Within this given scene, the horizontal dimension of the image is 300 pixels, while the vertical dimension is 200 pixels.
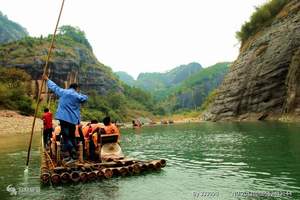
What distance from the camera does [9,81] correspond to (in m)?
87.8

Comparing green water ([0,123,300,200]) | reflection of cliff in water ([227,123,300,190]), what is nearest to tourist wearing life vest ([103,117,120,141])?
green water ([0,123,300,200])

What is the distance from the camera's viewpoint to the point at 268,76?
68.1m

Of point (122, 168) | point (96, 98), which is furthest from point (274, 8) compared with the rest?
point (96, 98)

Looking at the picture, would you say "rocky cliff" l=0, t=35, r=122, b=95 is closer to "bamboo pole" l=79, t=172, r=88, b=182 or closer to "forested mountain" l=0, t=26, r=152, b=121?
"forested mountain" l=0, t=26, r=152, b=121

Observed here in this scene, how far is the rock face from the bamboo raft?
151 ft

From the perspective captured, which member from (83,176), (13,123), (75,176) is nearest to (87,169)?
(83,176)

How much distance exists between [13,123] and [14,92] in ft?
69.6

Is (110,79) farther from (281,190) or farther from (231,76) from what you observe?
(281,190)

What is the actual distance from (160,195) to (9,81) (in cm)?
8294

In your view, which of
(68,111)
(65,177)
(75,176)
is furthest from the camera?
(68,111)

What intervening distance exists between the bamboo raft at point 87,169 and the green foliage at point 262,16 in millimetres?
70132

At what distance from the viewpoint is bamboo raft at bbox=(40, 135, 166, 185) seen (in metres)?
14.0

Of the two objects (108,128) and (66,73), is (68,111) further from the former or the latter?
(66,73)

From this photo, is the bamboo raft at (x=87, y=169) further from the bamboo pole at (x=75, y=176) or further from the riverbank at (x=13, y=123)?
the riverbank at (x=13, y=123)
